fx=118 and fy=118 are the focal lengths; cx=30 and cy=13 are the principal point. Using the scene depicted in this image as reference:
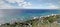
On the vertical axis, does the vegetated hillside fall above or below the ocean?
below

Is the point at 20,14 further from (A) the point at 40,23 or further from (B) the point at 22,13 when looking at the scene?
(A) the point at 40,23

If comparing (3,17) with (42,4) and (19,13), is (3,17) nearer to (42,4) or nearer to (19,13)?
(19,13)

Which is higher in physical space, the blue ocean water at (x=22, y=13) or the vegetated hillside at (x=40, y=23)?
the blue ocean water at (x=22, y=13)

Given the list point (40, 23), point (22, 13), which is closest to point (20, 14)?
point (22, 13)

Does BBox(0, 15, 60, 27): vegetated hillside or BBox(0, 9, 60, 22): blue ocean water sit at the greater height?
BBox(0, 9, 60, 22): blue ocean water

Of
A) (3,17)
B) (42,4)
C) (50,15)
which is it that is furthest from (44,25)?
(3,17)
